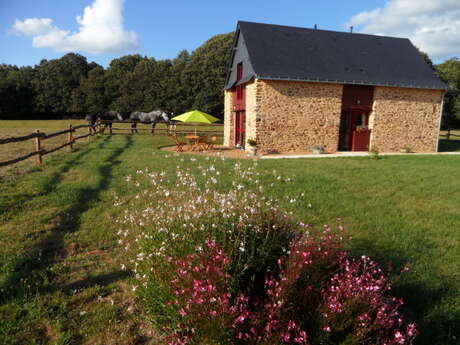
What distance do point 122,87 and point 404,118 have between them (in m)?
43.7

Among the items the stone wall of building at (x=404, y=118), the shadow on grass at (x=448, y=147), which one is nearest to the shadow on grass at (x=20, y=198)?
the stone wall of building at (x=404, y=118)

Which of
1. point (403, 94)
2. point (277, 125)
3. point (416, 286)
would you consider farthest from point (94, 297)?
point (403, 94)

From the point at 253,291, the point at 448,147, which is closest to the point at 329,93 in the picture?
the point at 448,147

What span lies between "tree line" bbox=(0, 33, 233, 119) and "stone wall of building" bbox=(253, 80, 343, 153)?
2986cm

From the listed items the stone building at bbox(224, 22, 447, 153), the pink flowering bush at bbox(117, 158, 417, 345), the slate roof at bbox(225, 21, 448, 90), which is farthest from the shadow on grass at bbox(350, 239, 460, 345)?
the slate roof at bbox(225, 21, 448, 90)

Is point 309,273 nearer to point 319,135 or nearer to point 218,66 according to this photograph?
point 319,135

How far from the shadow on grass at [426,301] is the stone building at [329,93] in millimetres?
11424

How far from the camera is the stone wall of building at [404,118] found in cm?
1641

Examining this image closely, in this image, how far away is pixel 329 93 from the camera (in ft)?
50.8

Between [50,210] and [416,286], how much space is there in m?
6.01

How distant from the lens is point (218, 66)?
4694 cm

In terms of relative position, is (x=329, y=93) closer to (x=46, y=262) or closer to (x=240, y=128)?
(x=240, y=128)

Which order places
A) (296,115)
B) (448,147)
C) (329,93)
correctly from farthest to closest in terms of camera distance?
(448,147) → (329,93) → (296,115)

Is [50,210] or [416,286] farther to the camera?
[50,210]
